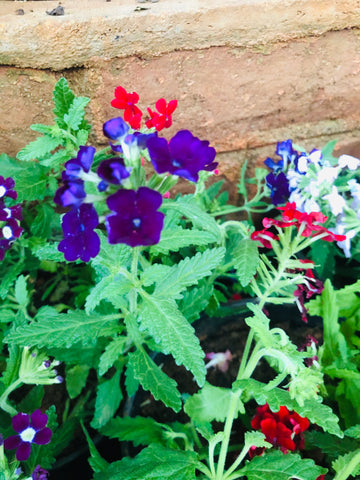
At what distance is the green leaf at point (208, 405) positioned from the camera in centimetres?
107

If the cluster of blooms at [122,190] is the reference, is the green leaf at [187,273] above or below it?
below

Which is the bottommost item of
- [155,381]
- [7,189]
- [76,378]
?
[76,378]

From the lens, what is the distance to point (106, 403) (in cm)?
116

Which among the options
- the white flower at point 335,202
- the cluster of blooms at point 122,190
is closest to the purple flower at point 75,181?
the cluster of blooms at point 122,190

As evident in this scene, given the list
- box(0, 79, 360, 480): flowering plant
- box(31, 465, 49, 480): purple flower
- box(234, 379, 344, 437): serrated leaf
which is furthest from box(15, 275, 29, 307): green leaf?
box(234, 379, 344, 437): serrated leaf

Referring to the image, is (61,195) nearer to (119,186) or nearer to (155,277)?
(119,186)

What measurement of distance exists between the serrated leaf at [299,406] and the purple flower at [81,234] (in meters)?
0.46

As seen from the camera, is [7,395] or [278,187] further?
[278,187]

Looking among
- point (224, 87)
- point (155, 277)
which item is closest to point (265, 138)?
point (224, 87)

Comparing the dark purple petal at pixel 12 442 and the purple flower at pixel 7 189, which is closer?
the dark purple petal at pixel 12 442

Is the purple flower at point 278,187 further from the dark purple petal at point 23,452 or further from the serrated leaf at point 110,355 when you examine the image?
the dark purple petal at point 23,452

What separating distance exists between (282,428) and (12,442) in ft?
2.10

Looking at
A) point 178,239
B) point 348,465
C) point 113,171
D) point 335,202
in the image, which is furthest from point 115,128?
point 348,465

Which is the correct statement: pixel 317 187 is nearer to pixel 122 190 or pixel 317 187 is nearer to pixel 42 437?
pixel 122 190
